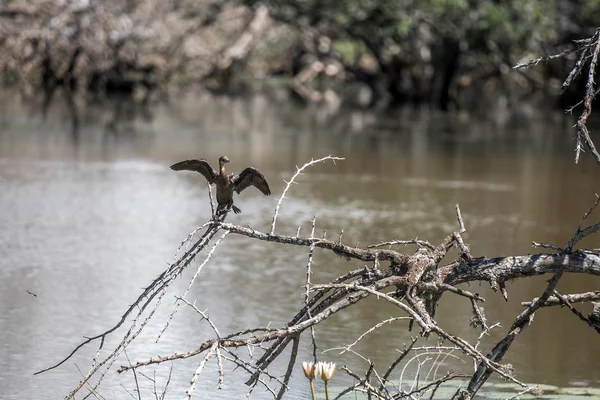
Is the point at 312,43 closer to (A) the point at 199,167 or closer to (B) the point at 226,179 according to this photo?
(B) the point at 226,179

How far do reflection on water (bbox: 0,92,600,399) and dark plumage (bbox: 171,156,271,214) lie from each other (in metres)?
1.06

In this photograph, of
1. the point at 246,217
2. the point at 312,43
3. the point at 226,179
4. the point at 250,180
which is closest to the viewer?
the point at 250,180

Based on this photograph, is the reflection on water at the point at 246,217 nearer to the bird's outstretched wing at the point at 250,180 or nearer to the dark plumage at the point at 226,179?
the dark plumage at the point at 226,179

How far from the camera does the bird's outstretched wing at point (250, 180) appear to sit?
5.10 m

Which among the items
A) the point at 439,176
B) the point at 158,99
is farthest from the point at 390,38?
the point at 439,176

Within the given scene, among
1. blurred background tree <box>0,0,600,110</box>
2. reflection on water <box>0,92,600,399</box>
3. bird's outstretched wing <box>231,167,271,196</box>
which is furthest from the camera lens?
blurred background tree <box>0,0,600,110</box>

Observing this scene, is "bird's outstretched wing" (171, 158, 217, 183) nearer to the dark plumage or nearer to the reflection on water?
the dark plumage

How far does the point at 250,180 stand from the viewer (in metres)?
5.18

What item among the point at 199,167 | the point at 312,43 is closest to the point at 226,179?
the point at 199,167

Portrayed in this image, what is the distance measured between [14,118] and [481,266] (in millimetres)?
17449

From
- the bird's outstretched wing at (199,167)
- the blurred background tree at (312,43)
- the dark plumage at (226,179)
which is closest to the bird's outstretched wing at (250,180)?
the dark plumage at (226,179)

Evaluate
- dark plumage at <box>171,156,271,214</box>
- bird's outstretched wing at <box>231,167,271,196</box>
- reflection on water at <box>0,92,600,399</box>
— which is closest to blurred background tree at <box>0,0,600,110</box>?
reflection on water at <box>0,92,600,399</box>

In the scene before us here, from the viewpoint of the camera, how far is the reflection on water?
23.5 ft

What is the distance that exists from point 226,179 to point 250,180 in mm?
229
